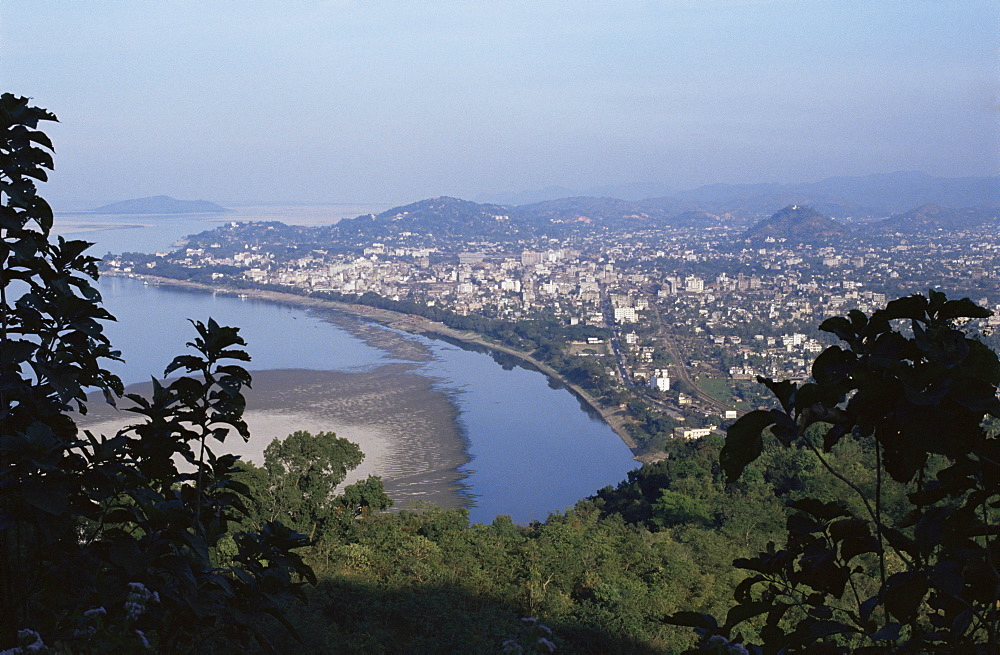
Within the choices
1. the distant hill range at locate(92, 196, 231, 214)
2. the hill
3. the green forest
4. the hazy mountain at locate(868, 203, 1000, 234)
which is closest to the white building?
the green forest

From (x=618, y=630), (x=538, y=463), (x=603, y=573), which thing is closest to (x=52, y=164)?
(x=618, y=630)

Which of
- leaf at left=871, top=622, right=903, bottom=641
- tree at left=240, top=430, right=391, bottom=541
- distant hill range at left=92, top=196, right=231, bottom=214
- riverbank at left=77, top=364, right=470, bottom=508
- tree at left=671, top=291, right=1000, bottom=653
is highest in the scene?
distant hill range at left=92, top=196, right=231, bottom=214

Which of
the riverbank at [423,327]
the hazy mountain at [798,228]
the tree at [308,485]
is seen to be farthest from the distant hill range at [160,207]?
the tree at [308,485]

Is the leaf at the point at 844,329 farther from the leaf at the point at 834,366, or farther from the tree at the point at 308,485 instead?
the tree at the point at 308,485

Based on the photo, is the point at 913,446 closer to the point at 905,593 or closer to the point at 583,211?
the point at 905,593

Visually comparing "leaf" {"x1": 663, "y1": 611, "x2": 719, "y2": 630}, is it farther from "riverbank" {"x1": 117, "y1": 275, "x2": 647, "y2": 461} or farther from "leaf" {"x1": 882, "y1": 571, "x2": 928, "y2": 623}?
"riverbank" {"x1": 117, "y1": 275, "x2": 647, "y2": 461}

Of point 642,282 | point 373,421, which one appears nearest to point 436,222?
point 642,282

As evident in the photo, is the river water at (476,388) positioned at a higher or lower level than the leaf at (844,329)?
lower
